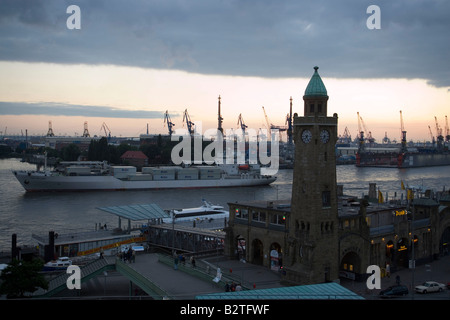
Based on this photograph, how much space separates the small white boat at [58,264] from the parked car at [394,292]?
15.0m

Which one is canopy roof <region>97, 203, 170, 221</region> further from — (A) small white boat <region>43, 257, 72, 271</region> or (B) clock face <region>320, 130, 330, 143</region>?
(B) clock face <region>320, 130, 330, 143</region>

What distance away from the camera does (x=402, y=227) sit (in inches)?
906

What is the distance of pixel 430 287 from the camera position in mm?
18938

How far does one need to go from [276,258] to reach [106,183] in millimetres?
53809

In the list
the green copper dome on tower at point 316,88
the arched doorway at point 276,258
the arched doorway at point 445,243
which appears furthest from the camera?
the arched doorway at point 445,243

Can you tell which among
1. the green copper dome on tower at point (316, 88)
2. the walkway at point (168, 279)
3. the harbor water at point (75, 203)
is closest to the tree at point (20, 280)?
the walkway at point (168, 279)

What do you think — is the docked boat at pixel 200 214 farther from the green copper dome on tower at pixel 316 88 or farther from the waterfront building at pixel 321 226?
the green copper dome on tower at pixel 316 88

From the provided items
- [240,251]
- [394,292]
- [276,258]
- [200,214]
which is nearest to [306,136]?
[276,258]

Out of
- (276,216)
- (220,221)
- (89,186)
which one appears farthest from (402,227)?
(89,186)

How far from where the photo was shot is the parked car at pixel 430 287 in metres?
18.8

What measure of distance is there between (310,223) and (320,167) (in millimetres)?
2188

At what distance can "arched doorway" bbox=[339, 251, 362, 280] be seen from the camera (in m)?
20.7
